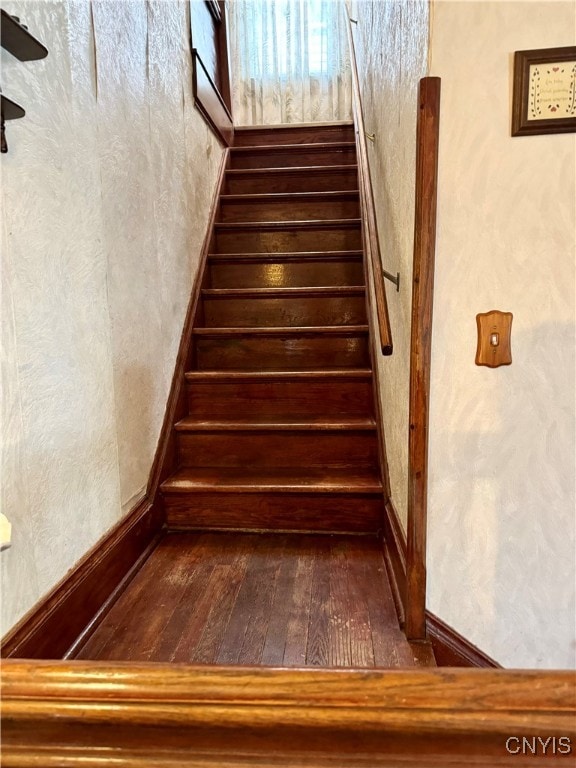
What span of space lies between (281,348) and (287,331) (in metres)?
0.10

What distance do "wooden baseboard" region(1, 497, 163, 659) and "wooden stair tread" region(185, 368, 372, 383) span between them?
67cm

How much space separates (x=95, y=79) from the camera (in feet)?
4.58

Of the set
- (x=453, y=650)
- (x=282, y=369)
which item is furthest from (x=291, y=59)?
(x=453, y=650)

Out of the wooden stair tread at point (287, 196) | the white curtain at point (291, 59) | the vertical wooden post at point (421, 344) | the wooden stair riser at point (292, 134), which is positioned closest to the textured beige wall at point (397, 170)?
the vertical wooden post at point (421, 344)

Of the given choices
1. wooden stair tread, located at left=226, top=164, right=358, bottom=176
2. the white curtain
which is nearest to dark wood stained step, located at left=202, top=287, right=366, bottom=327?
wooden stair tread, located at left=226, top=164, right=358, bottom=176

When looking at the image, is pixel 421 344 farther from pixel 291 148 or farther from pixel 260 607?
pixel 291 148

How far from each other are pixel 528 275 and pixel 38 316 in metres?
1.22

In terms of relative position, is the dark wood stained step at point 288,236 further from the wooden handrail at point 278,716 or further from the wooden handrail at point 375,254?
the wooden handrail at point 278,716

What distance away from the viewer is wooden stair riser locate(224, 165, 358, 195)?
10.3ft

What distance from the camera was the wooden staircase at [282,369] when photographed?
1842 millimetres

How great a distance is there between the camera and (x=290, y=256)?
104 inches

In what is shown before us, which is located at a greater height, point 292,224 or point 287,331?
point 292,224

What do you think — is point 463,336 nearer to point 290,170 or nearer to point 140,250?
point 140,250

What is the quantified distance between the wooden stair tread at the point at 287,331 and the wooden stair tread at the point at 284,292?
0.21m
